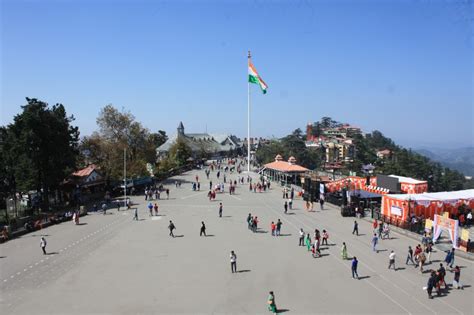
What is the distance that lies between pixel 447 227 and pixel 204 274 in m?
13.7

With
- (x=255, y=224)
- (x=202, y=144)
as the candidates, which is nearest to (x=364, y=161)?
(x=202, y=144)

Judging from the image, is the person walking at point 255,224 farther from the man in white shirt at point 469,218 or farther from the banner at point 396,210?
the man in white shirt at point 469,218

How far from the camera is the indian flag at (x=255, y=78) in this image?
189 feet

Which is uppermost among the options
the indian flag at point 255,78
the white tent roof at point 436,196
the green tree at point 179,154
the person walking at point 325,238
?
the indian flag at point 255,78

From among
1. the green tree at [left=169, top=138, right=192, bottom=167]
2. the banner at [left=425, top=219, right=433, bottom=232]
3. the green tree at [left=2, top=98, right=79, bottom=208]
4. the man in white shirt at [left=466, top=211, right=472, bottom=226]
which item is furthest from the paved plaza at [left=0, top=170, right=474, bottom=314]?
the green tree at [left=169, top=138, right=192, bottom=167]

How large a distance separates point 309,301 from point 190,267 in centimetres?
623

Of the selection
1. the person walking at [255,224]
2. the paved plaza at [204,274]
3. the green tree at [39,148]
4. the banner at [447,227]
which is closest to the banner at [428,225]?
the banner at [447,227]

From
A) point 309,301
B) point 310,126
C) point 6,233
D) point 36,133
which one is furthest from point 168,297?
point 310,126

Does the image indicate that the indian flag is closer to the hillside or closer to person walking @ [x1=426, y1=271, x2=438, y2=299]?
the hillside

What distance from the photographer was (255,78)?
5947 cm

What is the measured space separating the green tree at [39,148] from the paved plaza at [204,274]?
7685mm

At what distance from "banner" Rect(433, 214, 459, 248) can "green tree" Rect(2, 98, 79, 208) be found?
3012 cm

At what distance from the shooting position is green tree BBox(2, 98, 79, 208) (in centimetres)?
3225

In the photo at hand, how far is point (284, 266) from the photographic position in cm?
1842
